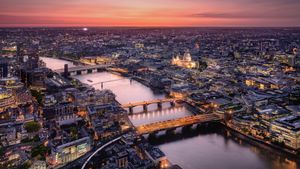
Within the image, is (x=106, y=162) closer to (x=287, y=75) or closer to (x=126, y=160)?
(x=126, y=160)

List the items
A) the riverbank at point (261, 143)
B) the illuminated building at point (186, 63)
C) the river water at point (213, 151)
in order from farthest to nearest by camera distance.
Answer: the illuminated building at point (186, 63)
the riverbank at point (261, 143)
the river water at point (213, 151)

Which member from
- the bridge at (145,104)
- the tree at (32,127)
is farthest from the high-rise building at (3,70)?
the tree at (32,127)

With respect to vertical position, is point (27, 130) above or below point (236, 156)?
above

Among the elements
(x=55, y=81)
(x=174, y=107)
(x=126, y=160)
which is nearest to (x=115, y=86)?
(x=55, y=81)

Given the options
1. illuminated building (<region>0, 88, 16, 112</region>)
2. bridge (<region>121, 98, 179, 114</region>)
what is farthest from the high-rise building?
bridge (<region>121, 98, 179, 114</region>)

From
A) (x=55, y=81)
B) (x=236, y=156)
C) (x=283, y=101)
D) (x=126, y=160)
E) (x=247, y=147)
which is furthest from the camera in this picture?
(x=55, y=81)

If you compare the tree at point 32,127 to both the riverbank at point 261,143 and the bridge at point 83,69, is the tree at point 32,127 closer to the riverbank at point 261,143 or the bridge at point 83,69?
the riverbank at point 261,143

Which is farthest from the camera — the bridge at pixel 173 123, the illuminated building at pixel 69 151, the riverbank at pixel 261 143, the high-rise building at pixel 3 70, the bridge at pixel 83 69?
the bridge at pixel 83 69
